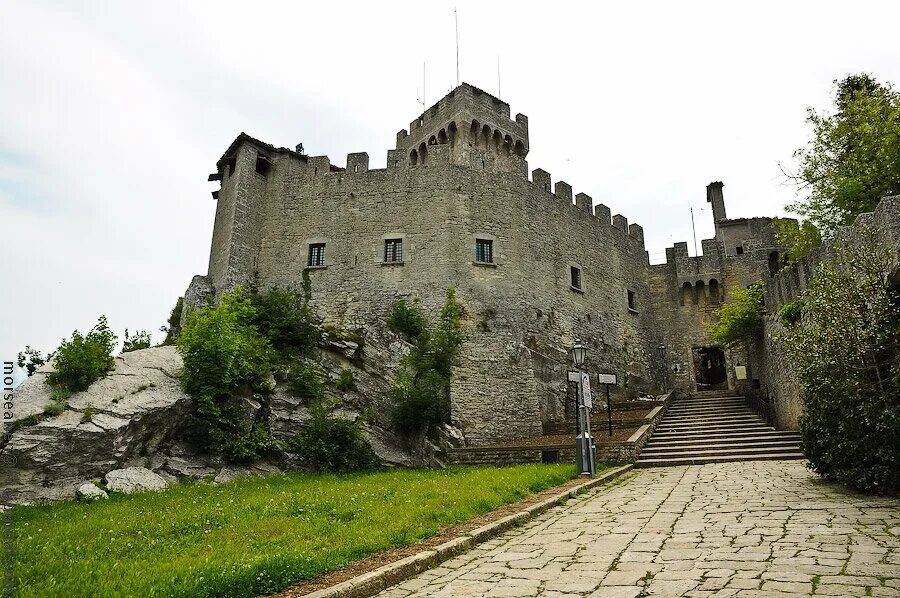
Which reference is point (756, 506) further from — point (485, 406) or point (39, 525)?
point (485, 406)

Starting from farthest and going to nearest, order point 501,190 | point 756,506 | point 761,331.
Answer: point 501,190 < point 761,331 < point 756,506

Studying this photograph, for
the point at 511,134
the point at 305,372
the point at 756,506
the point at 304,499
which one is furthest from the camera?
the point at 511,134

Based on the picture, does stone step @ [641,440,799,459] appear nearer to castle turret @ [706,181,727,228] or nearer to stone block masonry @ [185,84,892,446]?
stone block masonry @ [185,84,892,446]

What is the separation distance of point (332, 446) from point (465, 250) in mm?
8910

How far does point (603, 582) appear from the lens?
15.6 feet

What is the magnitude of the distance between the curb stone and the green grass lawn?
565mm

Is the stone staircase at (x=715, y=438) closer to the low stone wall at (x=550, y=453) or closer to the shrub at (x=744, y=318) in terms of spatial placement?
the low stone wall at (x=550, y=453)

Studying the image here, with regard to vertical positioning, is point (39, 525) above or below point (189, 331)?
below

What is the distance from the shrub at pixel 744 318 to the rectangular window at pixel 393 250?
481 inches

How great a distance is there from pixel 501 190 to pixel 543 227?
91.7 inches

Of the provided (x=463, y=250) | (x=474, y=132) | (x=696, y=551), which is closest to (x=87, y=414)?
(x=463, y=250)

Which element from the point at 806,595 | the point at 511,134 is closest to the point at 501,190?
the point at 511,134

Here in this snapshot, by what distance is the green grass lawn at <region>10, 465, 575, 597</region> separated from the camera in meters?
5.14

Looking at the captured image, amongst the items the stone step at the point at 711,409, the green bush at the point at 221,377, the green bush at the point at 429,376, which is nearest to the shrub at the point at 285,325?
the green bush at the point at 221,377
